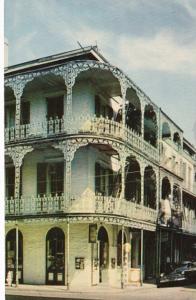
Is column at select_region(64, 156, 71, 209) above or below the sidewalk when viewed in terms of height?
A: above

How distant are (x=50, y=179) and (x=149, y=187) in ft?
6.41

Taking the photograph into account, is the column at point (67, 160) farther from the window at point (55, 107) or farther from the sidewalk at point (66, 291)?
the sidewalk at point (66, 291)

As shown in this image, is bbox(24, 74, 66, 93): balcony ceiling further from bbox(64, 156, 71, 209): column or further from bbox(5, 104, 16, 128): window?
bbox(64, 156, 71, 209): column

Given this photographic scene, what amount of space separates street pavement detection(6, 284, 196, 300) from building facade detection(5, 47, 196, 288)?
17.7 inches

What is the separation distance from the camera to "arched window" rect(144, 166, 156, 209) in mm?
10180

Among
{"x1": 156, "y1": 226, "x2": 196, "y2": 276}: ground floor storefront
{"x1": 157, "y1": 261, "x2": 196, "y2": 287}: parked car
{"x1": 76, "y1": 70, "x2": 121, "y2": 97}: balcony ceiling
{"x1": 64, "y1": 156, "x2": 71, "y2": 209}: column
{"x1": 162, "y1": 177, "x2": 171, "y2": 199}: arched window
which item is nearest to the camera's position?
{"x1": 157, "y1": 261, "x2": 196, "y2": 287}: parked car

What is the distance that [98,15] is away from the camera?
5.66m

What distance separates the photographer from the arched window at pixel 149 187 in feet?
33.4

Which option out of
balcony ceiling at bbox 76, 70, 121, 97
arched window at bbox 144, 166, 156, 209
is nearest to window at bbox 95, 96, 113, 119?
balcony ceiling at bbox 76, 70, 121, 97

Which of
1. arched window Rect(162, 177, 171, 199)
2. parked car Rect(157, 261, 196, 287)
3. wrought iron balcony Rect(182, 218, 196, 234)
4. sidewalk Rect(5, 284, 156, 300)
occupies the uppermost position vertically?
arched window Rect(162, 177, 171, 199)

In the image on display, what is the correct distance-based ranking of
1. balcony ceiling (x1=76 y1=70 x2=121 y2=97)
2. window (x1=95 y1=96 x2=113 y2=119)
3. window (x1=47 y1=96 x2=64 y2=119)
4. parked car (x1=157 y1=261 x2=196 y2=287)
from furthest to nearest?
window (x1=47 y1=96 x2=64 y2=119) → window (x1=95 y1=96 x2=113 y2=119) → balcony ceiling (x1=76 y1=70 x2=121 y2=97) → parked car (x1=157 y1=261 x2=196 y2=287)

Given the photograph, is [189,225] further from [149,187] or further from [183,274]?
[149,187]

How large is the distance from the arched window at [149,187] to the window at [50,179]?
1668 millimetres
